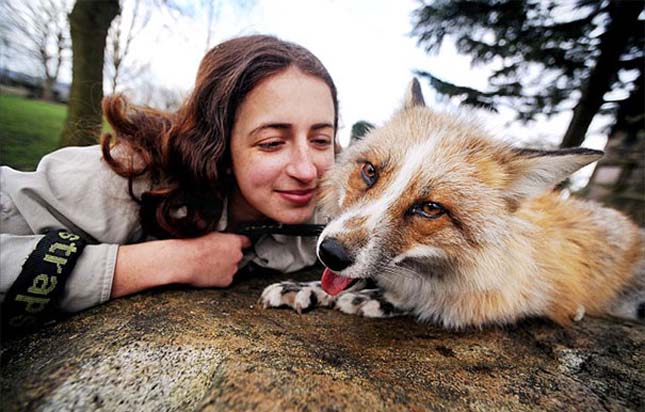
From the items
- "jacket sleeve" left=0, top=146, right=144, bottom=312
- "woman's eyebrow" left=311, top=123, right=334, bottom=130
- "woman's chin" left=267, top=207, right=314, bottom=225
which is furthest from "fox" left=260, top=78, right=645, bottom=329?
"jacket sleeve" left=0, top=146, right=144, bottom=312

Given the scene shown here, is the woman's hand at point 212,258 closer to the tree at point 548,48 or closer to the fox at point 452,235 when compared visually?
the fox at point 452,235

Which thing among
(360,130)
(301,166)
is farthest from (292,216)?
(360,130)

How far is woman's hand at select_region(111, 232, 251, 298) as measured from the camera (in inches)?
59.6

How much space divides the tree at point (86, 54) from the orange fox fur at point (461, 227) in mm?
4719

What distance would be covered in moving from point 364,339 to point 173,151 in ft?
4.79

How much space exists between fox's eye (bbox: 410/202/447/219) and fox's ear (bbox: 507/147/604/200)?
16.4 inches

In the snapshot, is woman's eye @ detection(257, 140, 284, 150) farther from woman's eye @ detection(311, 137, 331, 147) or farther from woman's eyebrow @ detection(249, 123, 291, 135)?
woman's eye @ detection(311, 137, 331, 147)

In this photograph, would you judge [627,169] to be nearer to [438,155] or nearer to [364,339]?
[438,155]

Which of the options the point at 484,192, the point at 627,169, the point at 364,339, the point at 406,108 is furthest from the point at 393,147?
the point at 627,169

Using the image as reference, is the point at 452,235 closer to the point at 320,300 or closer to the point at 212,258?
the point at 320,300

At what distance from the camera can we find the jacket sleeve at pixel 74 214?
1358mm

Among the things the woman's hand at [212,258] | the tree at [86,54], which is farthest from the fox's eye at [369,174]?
the tree at [86,54]

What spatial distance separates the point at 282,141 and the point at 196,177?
538mm

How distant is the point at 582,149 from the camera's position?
1.35 meters
